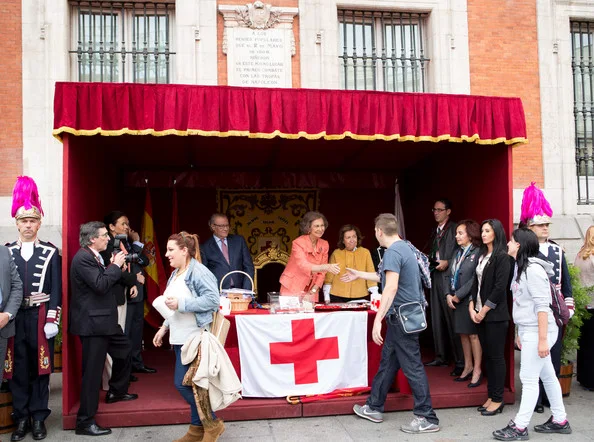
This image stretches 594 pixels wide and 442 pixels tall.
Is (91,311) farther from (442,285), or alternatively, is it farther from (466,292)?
(442,285)

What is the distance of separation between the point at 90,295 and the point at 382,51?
286 inches

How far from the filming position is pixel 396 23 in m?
10.1

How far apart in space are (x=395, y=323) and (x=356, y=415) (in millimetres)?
1006

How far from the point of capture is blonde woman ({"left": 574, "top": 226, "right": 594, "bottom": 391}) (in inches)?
237

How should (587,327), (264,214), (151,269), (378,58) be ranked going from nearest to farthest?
1. (587,327)
2. (151,269)
3. (264,214)
4. (378,58)

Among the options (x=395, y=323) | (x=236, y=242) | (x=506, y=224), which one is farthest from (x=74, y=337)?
Answer: (x=506, y=224)

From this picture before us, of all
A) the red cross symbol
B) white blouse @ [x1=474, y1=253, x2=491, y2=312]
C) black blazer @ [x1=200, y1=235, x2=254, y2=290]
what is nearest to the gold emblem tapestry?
black blazer @ [x1=200, y1=235, x2=254, y2=290]

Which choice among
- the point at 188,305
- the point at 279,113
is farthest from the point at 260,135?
the point at 188,305

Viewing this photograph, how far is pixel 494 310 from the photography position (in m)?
5.22

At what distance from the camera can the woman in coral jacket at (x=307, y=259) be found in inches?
244

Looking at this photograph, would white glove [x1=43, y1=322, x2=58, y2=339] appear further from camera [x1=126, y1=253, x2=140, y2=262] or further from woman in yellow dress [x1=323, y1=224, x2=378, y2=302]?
woman in yellow dress [x1=323, y1=224, x2=378, y2=302]

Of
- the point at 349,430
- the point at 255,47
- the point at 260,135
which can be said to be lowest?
the point at 349,430

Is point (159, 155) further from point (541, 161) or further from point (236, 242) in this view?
point (541, 161)

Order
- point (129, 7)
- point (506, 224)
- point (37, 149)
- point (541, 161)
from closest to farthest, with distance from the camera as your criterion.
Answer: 1. point (506, 224)
2. point (37, 149)
3. point (129, 7)
4. point (541, 161)
